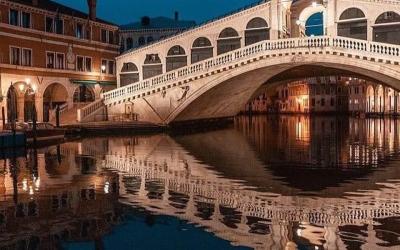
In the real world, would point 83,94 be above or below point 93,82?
below

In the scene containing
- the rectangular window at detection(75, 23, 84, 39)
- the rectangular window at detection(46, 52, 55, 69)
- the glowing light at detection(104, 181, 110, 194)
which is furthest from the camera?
the rectangular window at detection(75, 23, 84, 39)

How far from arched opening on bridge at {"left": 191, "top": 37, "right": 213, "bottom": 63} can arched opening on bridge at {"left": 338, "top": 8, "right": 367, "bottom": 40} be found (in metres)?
8.73

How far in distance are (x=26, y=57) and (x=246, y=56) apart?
514 inches

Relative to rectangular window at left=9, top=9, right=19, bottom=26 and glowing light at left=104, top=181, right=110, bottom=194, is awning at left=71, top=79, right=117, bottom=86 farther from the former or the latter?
glowing light at left=104, top=181, right=110, bottom=194

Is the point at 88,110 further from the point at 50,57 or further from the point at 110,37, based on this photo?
the point at 110,37

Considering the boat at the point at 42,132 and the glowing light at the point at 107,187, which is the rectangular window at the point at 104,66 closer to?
the boat at the point at 42,132

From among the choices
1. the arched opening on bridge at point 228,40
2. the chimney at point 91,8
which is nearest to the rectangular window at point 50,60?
the chimney at point 91,8

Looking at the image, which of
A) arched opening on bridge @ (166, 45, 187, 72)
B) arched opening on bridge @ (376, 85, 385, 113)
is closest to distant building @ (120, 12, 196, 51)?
arched opening on bridge @ (166, 45, 187, 72)

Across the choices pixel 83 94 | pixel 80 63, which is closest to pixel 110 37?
pixel 80 63

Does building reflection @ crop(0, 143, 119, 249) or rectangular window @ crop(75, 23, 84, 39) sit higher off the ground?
rectangular window @ crop(75, 23, 84, 39)

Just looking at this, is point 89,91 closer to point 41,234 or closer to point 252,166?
point 252,166

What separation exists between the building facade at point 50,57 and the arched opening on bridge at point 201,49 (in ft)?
22.9

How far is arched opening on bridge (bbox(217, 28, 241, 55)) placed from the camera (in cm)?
3469

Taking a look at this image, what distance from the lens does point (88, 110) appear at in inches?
1293
